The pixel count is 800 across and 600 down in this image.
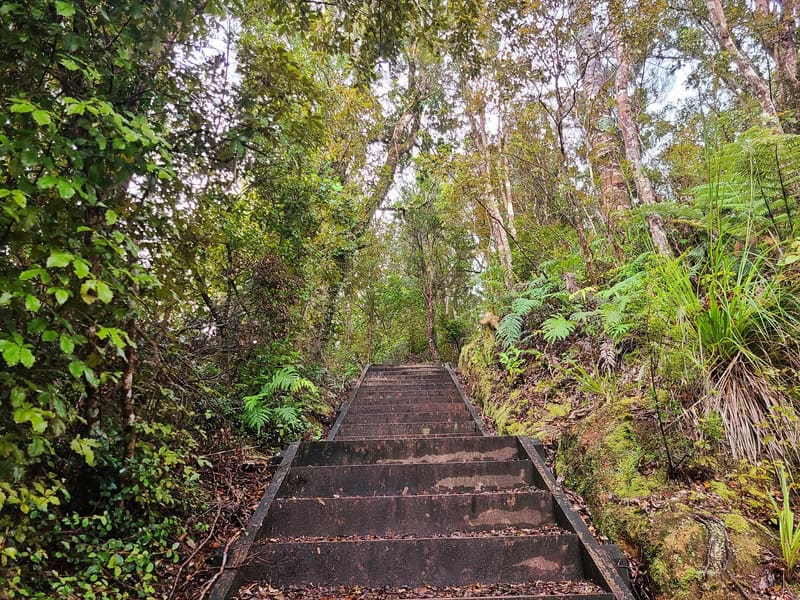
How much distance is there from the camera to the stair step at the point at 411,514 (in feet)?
8.02

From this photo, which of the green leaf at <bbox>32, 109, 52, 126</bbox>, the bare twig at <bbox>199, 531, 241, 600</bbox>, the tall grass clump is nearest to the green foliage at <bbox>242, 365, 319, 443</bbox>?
the bare twig at <bbox>199, 531, 241, 600</bbox>

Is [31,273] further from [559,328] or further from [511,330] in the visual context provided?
[511,330]

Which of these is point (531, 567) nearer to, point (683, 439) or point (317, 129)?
point (683, 439)

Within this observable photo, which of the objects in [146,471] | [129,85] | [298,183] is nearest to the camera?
[129,85]

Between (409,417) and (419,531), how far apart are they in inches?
101

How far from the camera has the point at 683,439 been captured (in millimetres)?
2385

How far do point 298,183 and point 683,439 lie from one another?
3.96 m

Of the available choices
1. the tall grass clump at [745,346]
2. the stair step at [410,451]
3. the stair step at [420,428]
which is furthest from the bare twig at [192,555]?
the tall grass clump at [745,346]

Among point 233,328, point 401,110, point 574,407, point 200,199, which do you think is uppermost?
point 401,110

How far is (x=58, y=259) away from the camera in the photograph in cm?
131

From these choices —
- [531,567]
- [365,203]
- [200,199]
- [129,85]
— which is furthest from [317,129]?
[365,203]

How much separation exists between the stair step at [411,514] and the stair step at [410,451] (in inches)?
30.4

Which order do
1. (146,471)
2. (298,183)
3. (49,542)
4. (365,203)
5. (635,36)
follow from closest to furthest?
(49,542) → (146,471) → (298,183) → (635,36) → (365,203)

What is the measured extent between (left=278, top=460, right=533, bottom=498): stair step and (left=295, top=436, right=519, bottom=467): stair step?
38 cm
